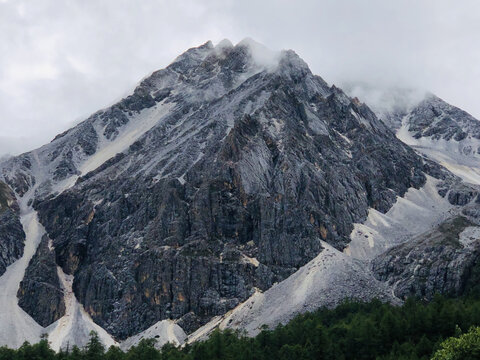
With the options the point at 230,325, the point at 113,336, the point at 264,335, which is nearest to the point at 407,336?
the point at 264,335

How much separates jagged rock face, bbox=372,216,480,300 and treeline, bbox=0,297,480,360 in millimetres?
22911

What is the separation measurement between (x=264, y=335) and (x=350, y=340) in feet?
79.1

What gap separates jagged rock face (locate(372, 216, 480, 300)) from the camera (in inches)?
6289

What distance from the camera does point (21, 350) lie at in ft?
438

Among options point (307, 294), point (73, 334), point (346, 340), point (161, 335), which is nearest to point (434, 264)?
point (307, 294)

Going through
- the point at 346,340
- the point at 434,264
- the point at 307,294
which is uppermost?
the point at 307,294

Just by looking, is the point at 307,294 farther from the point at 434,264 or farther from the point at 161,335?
the point at 161,335

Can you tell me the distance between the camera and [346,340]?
11475 centimetres

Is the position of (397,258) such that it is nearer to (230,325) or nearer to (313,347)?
(230,325)

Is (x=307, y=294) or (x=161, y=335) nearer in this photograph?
(x=307, y=294)

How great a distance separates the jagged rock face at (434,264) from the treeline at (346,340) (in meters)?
22.9

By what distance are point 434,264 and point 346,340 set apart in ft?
210

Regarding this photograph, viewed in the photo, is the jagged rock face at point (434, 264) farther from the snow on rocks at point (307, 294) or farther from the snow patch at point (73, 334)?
the snow patch at point (73, 334)

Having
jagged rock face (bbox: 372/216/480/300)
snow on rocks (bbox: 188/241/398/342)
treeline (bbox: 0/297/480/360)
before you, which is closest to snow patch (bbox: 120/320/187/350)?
snow on rocks (bbox: 188/241/398/342)
